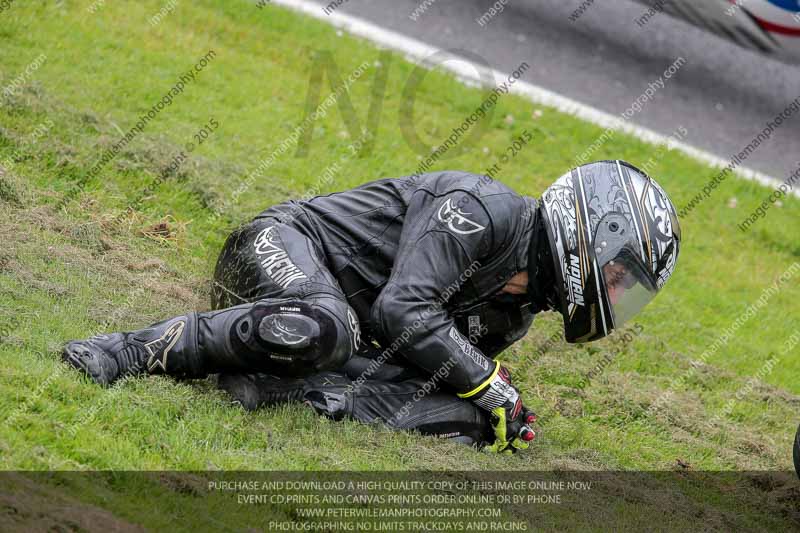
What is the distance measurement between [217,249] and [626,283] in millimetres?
2823

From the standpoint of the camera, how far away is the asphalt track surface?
1044 centimetres

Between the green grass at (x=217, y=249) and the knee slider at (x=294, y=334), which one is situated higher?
the knee slider at (x=294, y=334)

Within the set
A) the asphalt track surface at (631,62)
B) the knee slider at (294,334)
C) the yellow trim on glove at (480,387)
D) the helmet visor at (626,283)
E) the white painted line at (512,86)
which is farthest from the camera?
the asphalt track surface at (631,62)

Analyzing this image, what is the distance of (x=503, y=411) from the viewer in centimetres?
479

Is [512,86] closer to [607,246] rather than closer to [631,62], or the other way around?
[631,62]

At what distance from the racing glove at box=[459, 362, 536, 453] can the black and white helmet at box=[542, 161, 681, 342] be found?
0.43 meters

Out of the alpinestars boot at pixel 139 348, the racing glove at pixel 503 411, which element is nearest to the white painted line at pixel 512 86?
the racing glove at pixel 503 411

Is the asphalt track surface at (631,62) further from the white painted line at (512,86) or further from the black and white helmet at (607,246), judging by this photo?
the black and white helmet at (607,246)

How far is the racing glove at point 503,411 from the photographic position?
475cm

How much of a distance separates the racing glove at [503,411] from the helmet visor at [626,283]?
0.62 metres

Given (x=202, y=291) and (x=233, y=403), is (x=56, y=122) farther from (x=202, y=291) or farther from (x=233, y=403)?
(x=233, y=403)

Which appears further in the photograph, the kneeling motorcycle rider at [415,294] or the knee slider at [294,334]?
the kneeling motorcycle rider at [415,294]

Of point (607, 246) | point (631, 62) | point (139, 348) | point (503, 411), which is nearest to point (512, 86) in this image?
point (631, 62)

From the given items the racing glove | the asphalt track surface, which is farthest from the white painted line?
the racing glove
